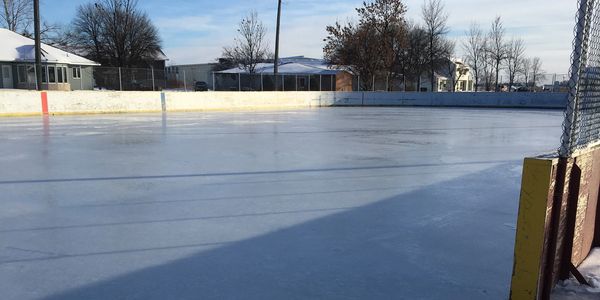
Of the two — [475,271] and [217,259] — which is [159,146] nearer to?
[217,259]

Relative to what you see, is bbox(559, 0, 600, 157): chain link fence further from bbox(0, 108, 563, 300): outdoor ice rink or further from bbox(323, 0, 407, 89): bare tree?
bbox(323, 0, 407, 89): bare tree

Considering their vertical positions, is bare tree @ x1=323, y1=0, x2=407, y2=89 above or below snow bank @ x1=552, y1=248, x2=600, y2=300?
above

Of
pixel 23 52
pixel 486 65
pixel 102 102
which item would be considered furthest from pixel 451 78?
pixel 102 102

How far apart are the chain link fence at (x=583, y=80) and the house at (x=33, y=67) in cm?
3641

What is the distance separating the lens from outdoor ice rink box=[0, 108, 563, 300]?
3283mm

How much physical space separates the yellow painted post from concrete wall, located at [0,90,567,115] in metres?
14.4

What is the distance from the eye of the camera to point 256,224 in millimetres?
4672

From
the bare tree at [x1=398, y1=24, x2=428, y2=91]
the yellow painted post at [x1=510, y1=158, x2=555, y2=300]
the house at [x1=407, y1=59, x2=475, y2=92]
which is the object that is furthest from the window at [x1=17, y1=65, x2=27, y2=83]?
the yellow painted post at [x1=510, y1=158, x2=555, y2=300]

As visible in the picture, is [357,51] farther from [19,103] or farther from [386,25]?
[19,103]

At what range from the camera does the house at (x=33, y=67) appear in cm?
3712

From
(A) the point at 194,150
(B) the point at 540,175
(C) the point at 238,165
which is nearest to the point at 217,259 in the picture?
(B) the point at 540,175

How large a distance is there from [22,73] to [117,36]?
69.4 feet

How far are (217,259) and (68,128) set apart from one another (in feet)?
42.8

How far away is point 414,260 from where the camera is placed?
146 inches
